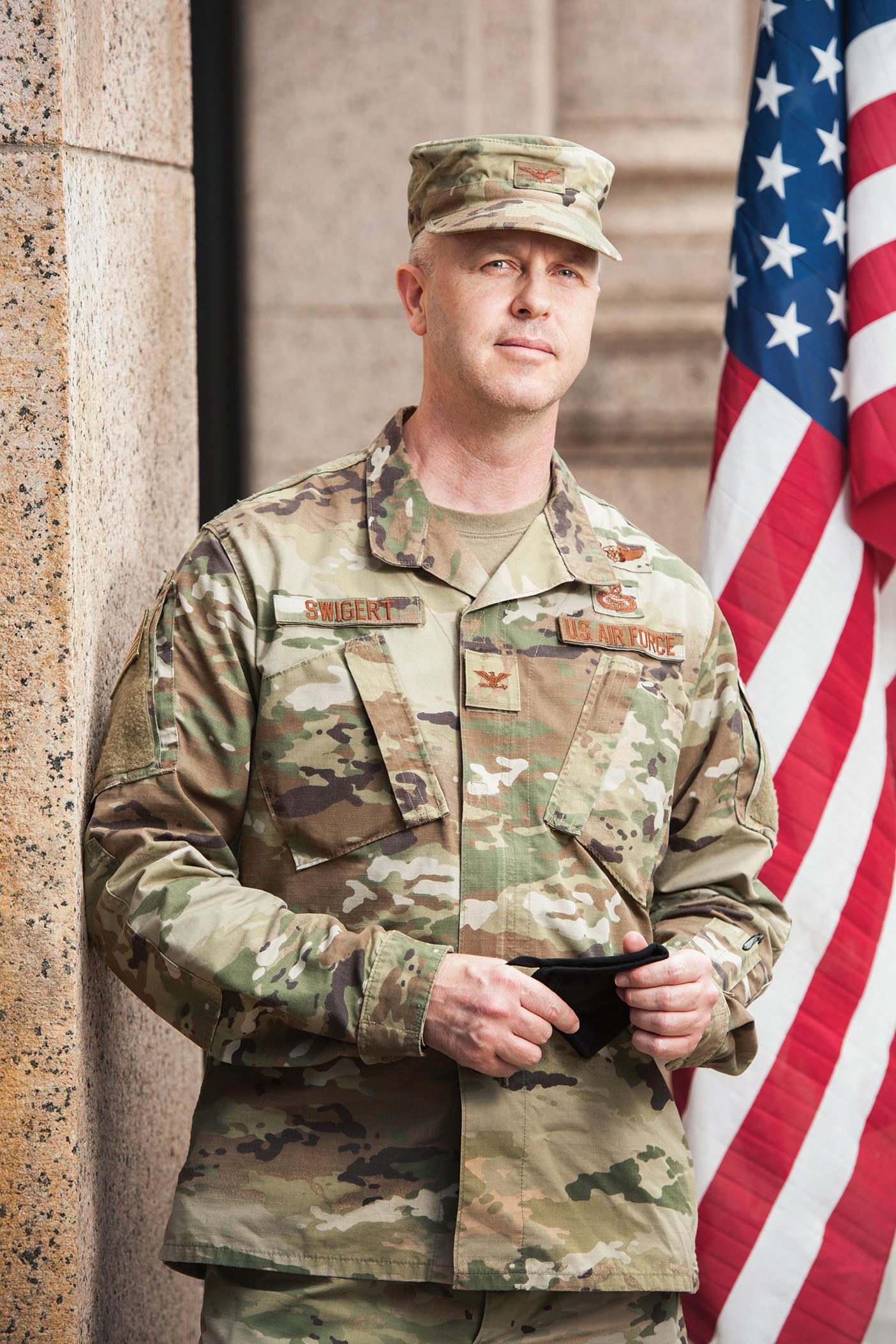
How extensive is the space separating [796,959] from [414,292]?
150 cm

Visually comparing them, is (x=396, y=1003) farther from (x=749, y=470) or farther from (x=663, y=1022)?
(x=749, y=470)

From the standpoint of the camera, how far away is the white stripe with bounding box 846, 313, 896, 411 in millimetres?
2766

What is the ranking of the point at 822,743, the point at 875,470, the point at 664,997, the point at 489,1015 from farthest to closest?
the point at 822,743 → the point at 875,470 → the point at 664,997 → the point at 489,1015

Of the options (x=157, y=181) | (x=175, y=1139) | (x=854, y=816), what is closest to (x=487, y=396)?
(x=157, y=181)

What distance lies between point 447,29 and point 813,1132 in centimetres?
321

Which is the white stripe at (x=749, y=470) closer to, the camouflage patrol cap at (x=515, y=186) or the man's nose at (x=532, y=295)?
the camouflage patrol cap at (x=515, y=186)

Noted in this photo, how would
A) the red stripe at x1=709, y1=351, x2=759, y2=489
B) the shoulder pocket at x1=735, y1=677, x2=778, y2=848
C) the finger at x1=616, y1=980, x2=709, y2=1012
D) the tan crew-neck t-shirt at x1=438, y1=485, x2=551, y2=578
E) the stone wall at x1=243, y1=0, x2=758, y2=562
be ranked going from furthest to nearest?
the stone wall at x1=243, y1=0, x2=758, y2=562 → the red stripe at x1=709, y1=351, x2=759, y2=489 → the shoulder pocket at x1=735, y1=677, x2=778, y2=848 → the tan crew-neck t-shirt at x1=438, y1=485, x2=551, y2=578 → the finger at x1=616, y1=980, x2=709, y2=1012

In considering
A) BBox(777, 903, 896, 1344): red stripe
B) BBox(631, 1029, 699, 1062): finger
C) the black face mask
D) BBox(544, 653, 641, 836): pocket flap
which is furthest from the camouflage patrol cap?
BBox(777, 903, 896, 1344): red stripe

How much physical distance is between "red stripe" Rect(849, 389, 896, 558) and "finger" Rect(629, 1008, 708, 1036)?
125 cm

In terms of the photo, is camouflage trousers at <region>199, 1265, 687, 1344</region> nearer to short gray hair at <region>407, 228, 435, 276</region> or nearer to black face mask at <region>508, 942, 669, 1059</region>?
black face mask at <region>508, 942, 669, 1059</region>

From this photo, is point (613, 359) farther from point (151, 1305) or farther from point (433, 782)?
point (151, 1305)

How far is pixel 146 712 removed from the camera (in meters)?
1.97

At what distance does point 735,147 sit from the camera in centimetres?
433

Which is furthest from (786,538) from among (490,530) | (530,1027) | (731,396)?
(530,1027)
